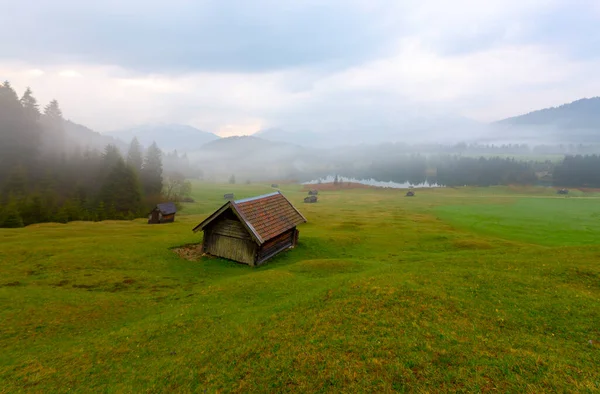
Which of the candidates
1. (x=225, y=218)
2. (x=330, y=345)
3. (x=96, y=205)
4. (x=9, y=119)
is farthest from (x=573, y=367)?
(x=9, y=119)

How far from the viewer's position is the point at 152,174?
10900cm

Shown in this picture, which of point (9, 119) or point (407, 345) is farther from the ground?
point (9, 119)

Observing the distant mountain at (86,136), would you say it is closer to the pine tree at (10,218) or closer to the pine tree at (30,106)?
the pine tree at (30,106)

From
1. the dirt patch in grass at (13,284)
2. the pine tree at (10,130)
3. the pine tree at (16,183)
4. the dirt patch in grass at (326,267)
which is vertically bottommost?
the dirt patch in grass at (326,267)

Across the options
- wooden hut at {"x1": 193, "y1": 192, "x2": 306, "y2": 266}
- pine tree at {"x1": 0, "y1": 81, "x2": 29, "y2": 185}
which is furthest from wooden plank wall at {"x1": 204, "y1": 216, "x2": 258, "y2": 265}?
pine tree at {"x1": 0, "y1": 81, "x2": 29, "y2": 185}

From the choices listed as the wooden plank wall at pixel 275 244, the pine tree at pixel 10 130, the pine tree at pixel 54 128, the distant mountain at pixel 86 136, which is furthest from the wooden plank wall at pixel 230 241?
the distant mountain at pixel 86 136

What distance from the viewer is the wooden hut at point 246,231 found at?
27312 millimetres

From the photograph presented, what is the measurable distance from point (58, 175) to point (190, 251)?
90.7 meters

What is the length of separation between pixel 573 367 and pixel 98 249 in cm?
3532

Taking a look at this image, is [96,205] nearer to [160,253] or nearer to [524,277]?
[160,253]

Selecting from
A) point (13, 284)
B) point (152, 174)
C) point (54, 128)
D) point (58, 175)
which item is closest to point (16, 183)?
point (58, 175)

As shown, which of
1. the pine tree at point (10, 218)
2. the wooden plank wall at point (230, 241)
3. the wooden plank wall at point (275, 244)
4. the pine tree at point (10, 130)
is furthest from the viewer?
the pine tree at point (10, 130)

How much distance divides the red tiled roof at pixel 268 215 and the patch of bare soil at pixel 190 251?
7.38 m

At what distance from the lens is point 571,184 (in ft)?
557
